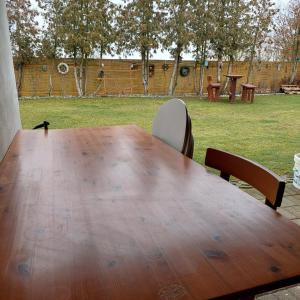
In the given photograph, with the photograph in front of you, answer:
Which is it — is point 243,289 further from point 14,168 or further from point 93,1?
point 93,1

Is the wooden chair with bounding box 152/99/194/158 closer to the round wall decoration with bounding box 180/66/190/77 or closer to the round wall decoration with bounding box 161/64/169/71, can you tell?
the round wall decoration with bounding box 161/64/169/71

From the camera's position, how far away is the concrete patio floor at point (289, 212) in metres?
1.40

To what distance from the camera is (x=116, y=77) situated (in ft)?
32.1

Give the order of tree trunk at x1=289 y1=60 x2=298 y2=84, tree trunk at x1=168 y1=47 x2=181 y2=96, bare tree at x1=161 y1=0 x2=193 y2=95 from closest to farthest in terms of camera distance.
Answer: bare tree at x1=161 y1=0 x2=193 y2=95, tree trunk at x1=168 y1=47 x2=181 y2=96, tree trunk at x1=289 y1=60 x2=298 y2=84

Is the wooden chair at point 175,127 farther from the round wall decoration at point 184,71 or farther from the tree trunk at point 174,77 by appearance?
the round wall decoration at point 184,71

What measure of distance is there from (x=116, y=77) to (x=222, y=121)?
4952 millimetres

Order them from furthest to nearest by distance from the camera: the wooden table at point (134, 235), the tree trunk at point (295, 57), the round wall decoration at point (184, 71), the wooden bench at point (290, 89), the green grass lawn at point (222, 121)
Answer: the tree trunk at point (295, 57) → the wooden bench at point (290, 89) → the round wall decoration at point (184, 71) → the green grass lawn at point (222, 121) → the wooden table at point (134, 235)

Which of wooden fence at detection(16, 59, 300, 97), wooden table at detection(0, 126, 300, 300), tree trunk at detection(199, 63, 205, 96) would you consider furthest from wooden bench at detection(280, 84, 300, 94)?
wooden table at detection(0, 126, 300, 300)

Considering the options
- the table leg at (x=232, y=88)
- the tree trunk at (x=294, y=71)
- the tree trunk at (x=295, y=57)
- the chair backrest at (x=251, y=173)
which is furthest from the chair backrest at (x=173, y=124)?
the tree trunk at (x=294, y=71)

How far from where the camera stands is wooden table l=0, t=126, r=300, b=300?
0.53 m

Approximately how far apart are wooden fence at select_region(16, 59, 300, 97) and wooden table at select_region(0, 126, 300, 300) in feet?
28.5

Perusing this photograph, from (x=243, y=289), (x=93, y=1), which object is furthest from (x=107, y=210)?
(x=93, y=1)

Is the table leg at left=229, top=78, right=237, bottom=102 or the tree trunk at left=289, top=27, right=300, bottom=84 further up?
the tree trunk at left=289, top=27, right=300, bottom=84

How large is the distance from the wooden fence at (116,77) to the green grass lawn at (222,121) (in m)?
1.51
